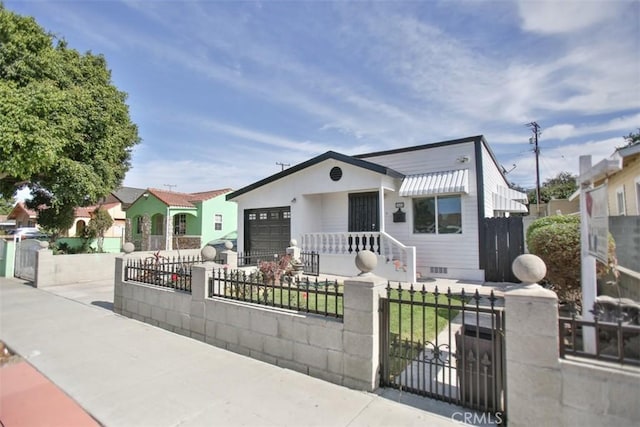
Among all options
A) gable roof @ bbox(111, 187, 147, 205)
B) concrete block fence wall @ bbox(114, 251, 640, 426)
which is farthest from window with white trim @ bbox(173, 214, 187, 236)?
concrete block fence wall @ bbox(114, 251, 640, 426)

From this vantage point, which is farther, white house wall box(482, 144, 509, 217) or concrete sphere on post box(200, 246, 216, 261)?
white house wall box(482, 144, 509, 217)

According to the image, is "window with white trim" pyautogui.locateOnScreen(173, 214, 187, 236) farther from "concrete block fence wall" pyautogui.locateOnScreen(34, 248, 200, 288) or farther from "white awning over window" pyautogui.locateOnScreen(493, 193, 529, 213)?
"white awning over window" pyautogui.locateOnScreen(493, 193, 529, 213)

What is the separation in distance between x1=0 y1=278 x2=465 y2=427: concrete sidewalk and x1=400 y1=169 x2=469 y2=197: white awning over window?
8.16 metres

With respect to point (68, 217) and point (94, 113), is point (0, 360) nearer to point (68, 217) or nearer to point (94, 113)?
point (94, 113)

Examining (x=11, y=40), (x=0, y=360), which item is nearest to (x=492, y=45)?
(x=0, y=360)

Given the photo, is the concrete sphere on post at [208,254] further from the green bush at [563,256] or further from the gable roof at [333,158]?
the gable roof at [333,158]

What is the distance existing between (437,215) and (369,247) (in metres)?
2.74

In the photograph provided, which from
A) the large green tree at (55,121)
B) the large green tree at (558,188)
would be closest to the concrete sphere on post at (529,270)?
the large green tree at (55,121)

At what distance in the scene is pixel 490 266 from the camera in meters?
10.4

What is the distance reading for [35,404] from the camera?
3.55m

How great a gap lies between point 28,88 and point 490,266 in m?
16.3

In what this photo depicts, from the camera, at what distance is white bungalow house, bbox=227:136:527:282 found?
10547 mm

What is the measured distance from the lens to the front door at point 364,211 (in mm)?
12133

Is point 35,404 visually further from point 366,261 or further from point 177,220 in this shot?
point 177,220
